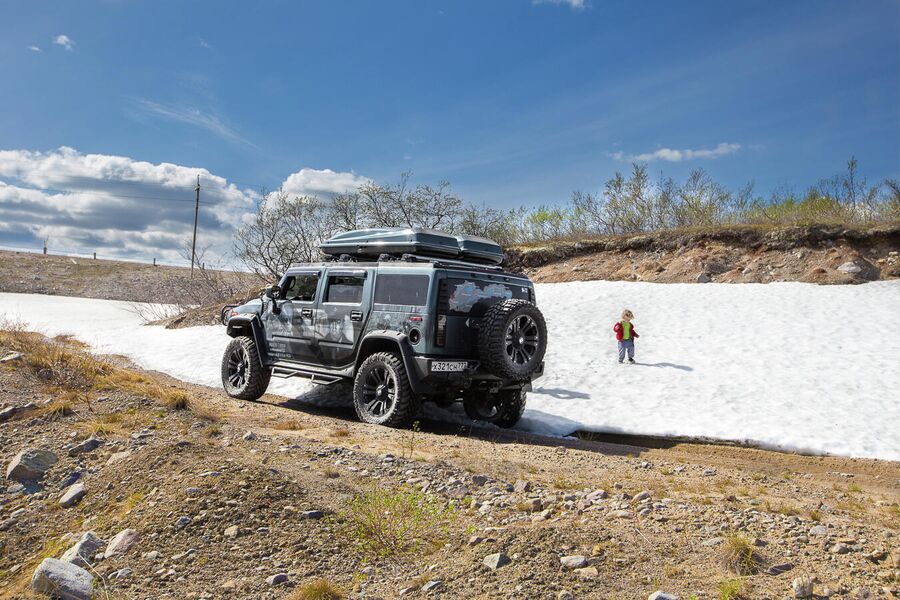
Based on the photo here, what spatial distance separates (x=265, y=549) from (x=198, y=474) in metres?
1.34

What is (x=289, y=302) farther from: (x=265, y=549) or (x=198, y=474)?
(x=265, y=549)

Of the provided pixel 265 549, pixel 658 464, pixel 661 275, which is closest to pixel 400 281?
pixel 658 464

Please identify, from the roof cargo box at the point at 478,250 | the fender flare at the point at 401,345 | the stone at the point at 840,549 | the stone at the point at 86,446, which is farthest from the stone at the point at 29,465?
the stone at the point at 840,549

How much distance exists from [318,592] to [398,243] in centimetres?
635

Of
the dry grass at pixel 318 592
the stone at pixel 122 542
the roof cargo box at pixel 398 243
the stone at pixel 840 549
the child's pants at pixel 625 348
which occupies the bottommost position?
the stone at pixel 122 542

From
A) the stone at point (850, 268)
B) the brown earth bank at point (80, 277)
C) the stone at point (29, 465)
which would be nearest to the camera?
the stone at point (29, 465)

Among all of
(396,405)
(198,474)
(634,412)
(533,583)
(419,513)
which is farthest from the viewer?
(634,412)

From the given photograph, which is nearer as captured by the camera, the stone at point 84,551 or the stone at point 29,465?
the stone at point 84,551

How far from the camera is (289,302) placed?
35.0 ft

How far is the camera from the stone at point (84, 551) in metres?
4.17

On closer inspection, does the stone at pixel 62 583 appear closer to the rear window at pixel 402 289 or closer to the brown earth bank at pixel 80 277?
the rear window at pixel 402 289

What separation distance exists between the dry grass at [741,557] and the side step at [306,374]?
6694 mm

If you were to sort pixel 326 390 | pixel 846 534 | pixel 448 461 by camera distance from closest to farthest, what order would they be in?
pixel 846 534 < pixel 448 461 < pixel 326 390

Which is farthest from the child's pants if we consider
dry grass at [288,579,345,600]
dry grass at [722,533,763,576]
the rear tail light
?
dry grass at [288,579,345,600]
